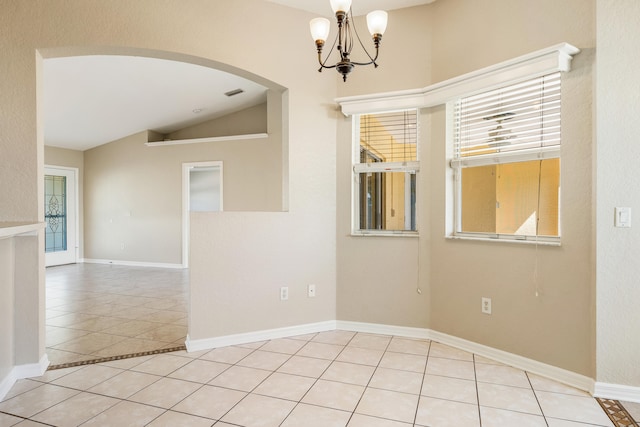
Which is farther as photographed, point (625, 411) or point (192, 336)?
point (192, 336)

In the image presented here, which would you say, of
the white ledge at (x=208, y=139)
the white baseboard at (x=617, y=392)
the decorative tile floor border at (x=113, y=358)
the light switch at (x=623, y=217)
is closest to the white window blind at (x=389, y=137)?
the light switch at (x=623, y=217)

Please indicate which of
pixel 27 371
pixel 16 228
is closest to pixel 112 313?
pixel 27 371

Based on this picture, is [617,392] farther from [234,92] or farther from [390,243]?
[234,92]

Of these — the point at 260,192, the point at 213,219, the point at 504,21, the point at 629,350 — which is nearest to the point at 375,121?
the point at 504,21

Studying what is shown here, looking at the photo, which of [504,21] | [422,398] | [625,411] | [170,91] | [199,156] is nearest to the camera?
[625,411]

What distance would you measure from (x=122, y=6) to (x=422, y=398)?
3466 millimetres

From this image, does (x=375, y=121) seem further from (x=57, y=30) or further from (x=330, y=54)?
(x=57, y=30)

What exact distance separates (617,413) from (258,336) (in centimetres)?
256

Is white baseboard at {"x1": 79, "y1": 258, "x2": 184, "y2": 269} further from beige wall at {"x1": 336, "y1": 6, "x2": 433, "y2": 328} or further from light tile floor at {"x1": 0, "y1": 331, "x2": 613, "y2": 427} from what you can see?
beige wall at {"x1": 336, "y1": 6, "x2": 433, "y2": 328}

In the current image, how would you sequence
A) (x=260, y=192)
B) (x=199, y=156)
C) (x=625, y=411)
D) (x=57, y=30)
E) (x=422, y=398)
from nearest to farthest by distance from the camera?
1. (x=625, y=411)
2. (x=422, y=398)
3. (x=57, y=30)
4. (x=260, y=192)
5. (x=199, y=156)

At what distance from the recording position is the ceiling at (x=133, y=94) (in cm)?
446

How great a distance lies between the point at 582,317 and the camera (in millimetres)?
2354

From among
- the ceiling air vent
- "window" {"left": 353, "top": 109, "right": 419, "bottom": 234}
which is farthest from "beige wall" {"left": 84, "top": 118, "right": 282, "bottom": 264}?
"window" {"left": 353, "top": 109, "right": 419, "bottom": 234}

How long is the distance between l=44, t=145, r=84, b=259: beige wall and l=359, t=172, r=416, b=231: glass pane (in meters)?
7.34
